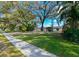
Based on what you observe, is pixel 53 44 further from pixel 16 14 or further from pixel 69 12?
pixel 16 14

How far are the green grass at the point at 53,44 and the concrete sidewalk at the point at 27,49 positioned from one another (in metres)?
0.06

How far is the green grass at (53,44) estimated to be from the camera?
13.0ft

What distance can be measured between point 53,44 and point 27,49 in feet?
1.32

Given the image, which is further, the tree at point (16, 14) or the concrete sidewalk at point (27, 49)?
the tree at point (16, 14)

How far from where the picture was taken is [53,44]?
4.04 m

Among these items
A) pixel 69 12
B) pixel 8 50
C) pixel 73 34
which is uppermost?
pixel 69 12

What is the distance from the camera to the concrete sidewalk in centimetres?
396

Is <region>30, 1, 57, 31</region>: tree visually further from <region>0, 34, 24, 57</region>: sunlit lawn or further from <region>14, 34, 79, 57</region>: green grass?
<region>0, 34, 24, 57</region>: sunlit lawn

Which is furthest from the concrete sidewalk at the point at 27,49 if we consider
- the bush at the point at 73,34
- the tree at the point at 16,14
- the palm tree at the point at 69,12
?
the palm tree at the point at 69,12

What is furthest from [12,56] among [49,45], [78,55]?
[78,55]

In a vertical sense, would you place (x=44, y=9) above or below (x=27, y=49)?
above

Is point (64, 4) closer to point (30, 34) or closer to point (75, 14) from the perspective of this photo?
point (75, 14)

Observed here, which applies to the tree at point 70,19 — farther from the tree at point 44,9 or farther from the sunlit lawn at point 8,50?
the sunlit lawn at point 8,50

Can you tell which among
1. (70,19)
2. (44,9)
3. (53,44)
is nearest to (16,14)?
(44,9)
